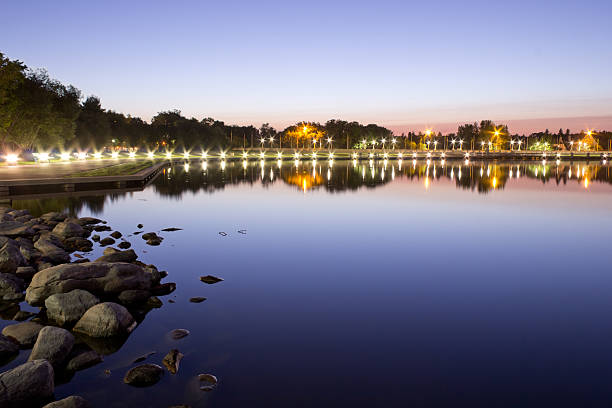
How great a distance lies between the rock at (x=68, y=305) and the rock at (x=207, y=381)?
3295 millimetres

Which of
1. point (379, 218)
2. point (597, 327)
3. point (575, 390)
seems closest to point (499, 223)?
point (379, 218)

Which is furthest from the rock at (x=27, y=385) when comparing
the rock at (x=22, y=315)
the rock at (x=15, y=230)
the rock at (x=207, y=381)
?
the rock at (x=15, y=230)

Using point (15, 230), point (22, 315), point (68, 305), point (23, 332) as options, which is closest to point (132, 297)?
point (68, 305)

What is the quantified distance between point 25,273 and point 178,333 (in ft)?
17.8

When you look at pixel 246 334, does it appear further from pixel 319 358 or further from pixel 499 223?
Result: pixel 499 223

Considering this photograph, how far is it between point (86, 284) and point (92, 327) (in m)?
1.79

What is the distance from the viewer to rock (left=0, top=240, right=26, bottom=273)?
39.1 ft

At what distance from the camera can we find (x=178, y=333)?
29.4ft

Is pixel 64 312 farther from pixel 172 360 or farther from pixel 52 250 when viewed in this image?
pixel 52 250

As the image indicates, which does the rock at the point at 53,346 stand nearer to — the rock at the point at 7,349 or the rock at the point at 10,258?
the rock at the point at 7,349

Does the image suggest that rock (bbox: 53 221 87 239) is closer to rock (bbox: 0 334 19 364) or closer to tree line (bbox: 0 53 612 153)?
rock (bbox: 0 334 19 364)

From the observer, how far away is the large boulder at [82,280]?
10.0 m

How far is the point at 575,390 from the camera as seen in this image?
711 cm

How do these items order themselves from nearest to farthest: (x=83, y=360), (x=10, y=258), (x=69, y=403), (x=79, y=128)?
1. (x=69, y=403)
2. (x=83, y=360)
3. (x=10, y=258)
4. (x=79, y=128)
